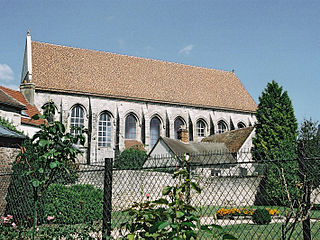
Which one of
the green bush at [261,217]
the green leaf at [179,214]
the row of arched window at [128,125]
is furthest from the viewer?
the row of arched window at [128,125]

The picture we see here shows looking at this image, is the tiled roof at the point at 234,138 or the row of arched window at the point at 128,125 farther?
the row of arched window at the point at 128,125

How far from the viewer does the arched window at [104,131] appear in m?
25.8

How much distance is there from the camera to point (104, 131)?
2605 cm

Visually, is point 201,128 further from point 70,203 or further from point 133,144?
point 70,203

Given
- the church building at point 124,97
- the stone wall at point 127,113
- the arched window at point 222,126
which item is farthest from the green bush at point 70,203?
the arched window at point 222,126

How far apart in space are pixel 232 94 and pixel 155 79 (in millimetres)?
7869

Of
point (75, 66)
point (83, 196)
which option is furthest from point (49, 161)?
point (75, 66)

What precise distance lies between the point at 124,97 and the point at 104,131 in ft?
10.5

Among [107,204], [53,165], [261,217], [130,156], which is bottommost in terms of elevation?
[261,217]

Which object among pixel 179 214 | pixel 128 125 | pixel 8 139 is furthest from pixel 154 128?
pixel 179 214

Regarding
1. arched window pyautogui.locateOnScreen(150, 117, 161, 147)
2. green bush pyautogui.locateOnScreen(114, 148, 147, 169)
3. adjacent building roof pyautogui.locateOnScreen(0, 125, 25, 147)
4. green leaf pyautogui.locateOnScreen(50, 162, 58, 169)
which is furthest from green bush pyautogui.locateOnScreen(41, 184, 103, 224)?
arched window pyautogui.locateOnScreen(150, 117, 161, 147)

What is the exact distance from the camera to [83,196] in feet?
33.0

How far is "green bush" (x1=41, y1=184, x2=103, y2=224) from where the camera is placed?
9.30 meters

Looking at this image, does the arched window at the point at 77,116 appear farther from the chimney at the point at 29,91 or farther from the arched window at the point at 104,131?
the chimney at the point at 29,91
